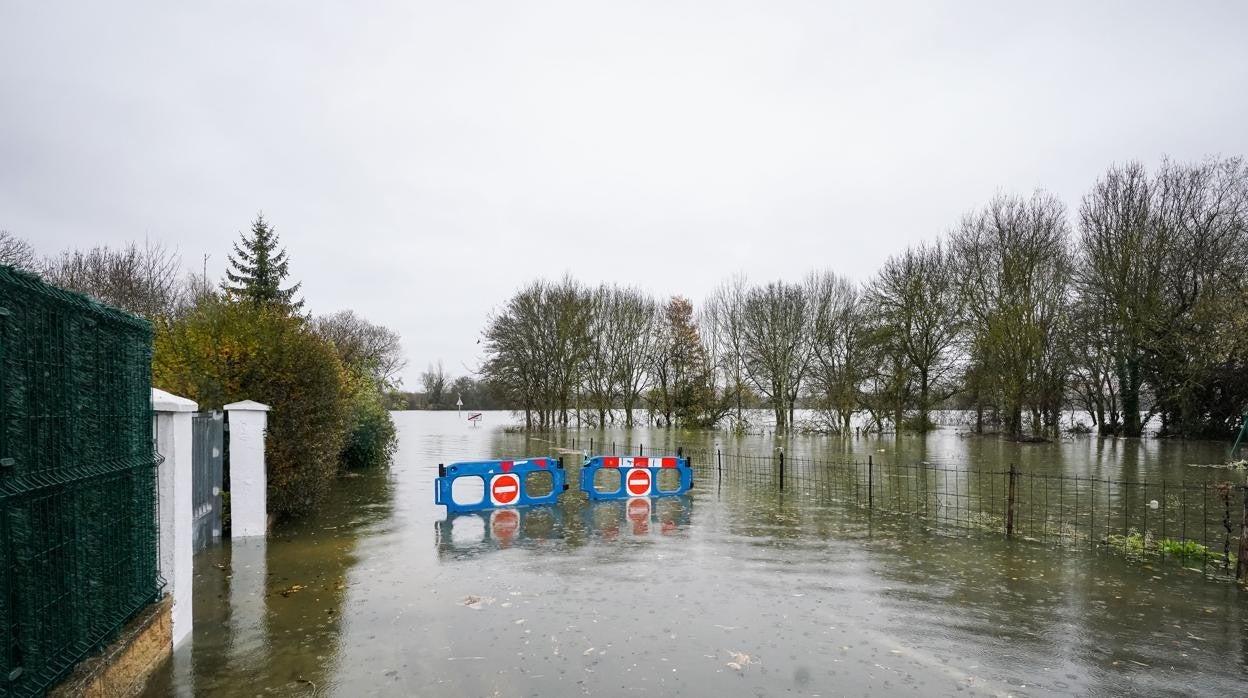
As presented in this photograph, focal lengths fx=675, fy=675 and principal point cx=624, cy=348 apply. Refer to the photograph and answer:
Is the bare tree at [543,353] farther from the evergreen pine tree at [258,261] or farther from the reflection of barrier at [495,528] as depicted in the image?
the reflection of barrier at [495,528]

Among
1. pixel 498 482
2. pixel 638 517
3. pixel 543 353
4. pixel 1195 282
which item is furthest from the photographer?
pixel 543 353

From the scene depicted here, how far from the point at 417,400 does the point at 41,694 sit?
8347 centimetres

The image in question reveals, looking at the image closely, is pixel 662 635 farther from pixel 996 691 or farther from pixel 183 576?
pixel 183 576

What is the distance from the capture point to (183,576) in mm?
5207

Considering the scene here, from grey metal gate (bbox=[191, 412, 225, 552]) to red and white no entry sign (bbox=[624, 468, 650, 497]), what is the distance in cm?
665

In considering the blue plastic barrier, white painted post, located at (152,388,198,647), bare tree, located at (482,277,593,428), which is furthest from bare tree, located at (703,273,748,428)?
white painted post, located at (152,388,198,647)

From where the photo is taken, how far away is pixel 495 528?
9867 millimetres

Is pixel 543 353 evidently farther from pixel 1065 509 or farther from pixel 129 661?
pixel 129 661

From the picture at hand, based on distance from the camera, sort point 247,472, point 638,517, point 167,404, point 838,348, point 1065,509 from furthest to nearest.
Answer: point 838,348
point 1065,509
point 638,517
point 247,472
point 167,404

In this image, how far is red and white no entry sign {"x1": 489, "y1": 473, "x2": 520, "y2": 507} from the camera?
1136 centimetres

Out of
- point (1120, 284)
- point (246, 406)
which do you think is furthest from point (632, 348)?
point (246, 406)

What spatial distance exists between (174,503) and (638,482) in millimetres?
8630

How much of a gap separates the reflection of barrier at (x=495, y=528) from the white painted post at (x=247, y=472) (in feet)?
7.68

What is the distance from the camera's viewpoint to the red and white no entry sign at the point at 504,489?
11.4 metres
